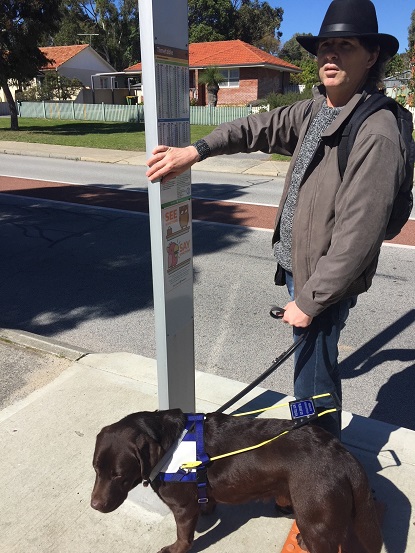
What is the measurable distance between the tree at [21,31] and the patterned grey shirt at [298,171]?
26.0 meters

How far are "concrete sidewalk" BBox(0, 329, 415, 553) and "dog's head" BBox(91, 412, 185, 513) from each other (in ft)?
1.77

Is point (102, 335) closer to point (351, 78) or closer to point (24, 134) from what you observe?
point (351, 78)

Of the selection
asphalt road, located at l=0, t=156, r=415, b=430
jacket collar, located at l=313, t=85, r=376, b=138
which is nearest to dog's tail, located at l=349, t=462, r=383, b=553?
jacket collar, located at l=313, t=85, r=376, b=138

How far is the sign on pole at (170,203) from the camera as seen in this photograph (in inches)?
80.2

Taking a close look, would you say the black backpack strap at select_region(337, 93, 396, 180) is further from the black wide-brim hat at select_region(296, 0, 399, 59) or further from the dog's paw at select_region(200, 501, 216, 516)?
the dog's paw at select_region(200, 501, 216, 516)

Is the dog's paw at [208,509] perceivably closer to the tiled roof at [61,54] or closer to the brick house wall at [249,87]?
the brick house wall at [249,87]

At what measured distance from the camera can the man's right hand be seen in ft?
6.93

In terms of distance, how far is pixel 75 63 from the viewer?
4656cm

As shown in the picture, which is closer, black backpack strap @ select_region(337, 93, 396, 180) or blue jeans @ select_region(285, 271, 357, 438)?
black backpack strap @ select_region(337, 93, 396, 180)

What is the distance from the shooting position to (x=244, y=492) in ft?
6.81

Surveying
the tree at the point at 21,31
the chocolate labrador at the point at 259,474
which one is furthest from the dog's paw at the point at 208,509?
the tree at the point at 21,31

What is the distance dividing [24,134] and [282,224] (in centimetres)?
2437

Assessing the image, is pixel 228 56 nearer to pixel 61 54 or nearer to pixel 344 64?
pixel 61 54

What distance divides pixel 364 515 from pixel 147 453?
893mm
